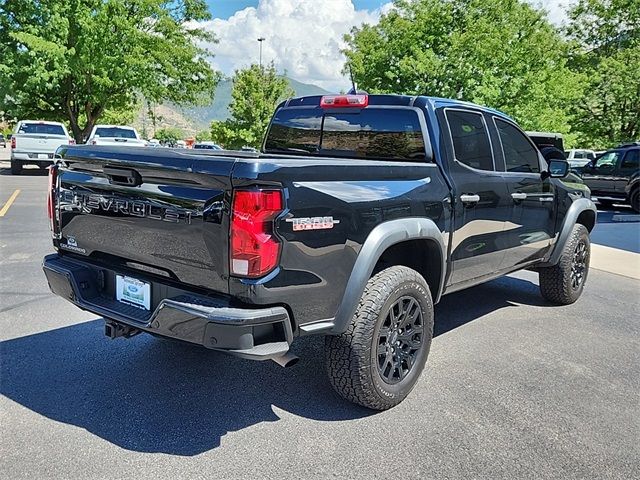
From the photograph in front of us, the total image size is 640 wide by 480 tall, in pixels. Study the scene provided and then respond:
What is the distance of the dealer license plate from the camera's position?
9.14 feet

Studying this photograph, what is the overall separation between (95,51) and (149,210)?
70.1 feet

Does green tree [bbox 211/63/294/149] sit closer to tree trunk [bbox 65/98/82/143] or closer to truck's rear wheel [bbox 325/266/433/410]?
tree trunk [bbox 65/98/82/143]

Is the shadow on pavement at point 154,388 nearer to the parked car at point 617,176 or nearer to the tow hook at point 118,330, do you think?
the tow hook at point 118,330

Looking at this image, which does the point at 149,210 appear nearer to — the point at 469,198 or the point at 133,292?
the point at 133,292

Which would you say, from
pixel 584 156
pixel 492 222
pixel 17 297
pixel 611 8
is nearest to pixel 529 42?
pixel 584 156

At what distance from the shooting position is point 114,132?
1750 cm

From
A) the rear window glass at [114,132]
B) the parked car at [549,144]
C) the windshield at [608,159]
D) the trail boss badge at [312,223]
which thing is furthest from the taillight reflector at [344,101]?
the rear window glass at [114,132]

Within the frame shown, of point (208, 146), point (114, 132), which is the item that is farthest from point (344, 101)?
point (114, 132)

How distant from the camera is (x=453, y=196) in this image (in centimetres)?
357

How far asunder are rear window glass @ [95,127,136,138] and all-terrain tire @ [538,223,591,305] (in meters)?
15.4

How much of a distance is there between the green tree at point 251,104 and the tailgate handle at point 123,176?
31.5m

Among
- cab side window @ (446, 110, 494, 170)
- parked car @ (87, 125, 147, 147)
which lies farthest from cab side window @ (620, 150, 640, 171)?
parked car @ (87, 125, 147, 147)

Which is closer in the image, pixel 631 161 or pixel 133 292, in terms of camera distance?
pixel 133 292

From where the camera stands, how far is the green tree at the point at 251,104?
112 feet
